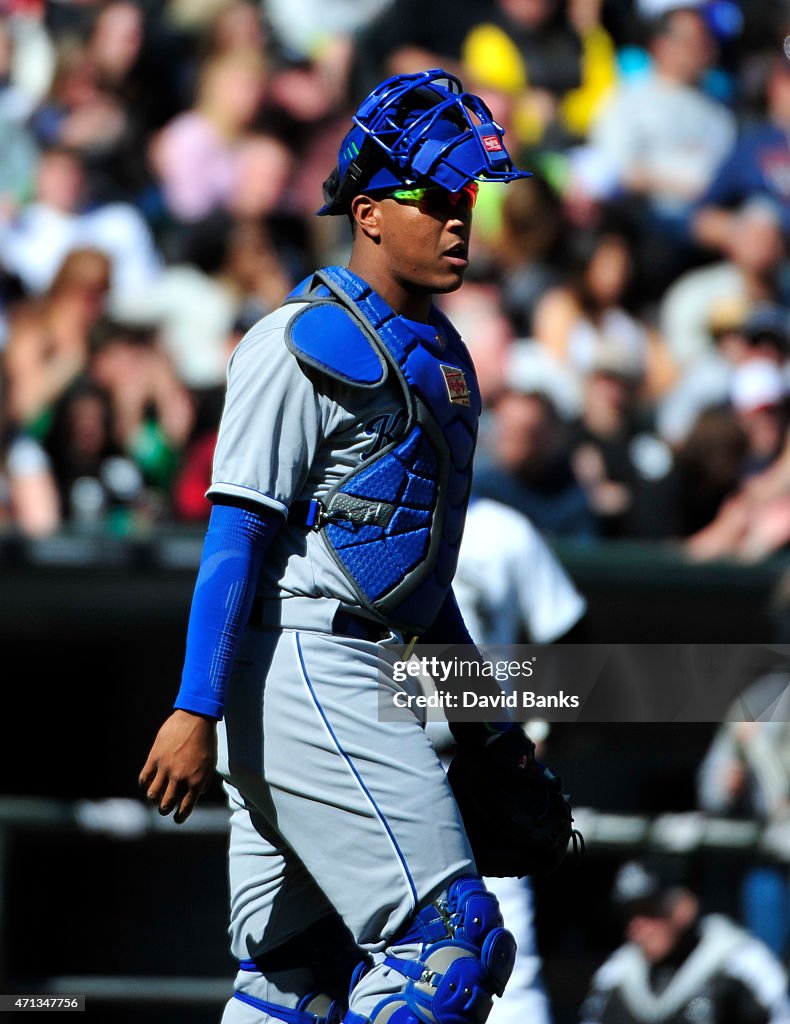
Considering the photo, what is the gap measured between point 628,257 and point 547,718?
4.17m

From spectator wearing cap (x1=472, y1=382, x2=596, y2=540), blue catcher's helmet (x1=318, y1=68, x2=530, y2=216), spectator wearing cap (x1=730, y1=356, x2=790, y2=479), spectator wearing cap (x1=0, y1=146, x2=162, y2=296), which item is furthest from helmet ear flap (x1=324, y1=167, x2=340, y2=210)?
spectator wearing cap (x1=0, y1=146, x2=162, y2=296)

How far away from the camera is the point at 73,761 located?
620cm

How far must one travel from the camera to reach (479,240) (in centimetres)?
812

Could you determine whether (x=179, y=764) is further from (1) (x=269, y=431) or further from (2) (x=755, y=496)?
(2) (x=755, y=496)

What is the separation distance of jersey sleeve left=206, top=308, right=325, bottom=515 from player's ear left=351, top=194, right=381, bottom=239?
286 mm

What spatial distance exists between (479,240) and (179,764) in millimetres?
5594

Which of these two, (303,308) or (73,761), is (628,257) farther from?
(303,308)

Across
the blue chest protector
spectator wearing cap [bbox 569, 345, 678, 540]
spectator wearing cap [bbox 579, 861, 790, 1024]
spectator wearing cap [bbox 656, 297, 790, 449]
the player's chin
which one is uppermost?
spectator wearing cap [bbox 656, 297, 790, 449]

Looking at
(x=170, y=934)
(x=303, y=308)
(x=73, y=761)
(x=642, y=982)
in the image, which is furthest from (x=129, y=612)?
(x=303, y=308)

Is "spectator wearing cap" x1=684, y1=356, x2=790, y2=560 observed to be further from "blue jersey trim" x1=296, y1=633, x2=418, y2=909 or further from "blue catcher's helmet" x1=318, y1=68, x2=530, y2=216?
"blue jersey trim" x1=296, y1=633, x2=418, y2=909

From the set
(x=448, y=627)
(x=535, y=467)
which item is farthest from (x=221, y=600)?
(x=535, y=467)

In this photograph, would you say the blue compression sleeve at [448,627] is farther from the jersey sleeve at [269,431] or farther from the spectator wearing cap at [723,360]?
the spectator wearing cap at [723,360]

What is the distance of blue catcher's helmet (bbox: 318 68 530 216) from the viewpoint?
307 centimetres

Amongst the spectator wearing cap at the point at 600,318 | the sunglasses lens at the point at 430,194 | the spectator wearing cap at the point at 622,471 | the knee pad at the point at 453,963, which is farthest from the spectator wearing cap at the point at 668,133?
the knee pad at the point at 453,963
